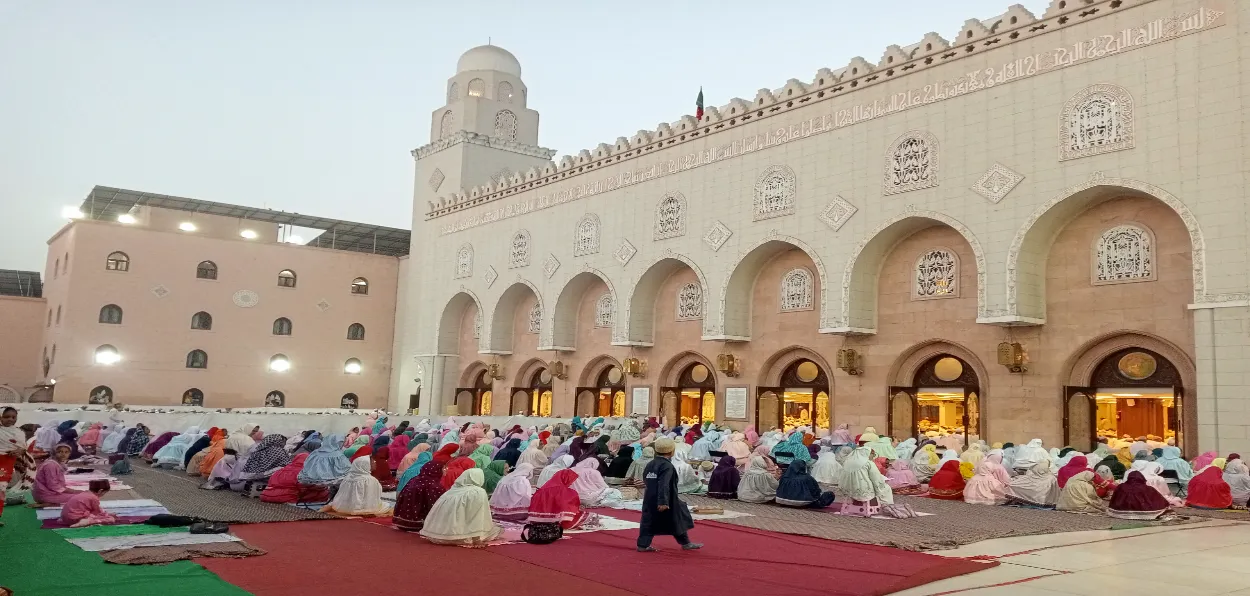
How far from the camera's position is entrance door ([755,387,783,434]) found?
752 inches

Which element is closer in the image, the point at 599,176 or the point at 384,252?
the point at 599,176

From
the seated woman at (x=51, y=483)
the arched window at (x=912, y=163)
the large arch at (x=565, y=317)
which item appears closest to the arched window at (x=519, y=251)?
the large arch at (x=565, y=317)

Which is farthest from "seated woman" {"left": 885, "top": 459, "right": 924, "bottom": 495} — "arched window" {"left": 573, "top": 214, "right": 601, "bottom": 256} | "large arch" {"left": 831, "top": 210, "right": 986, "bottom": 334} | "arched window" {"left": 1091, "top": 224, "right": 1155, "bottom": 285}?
"arched window" {"left": 573, "top": 214, "right": 601, "bottom": 256}

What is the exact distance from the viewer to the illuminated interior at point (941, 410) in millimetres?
16083

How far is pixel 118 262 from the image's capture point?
26984mm

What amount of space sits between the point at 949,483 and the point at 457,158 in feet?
66.5

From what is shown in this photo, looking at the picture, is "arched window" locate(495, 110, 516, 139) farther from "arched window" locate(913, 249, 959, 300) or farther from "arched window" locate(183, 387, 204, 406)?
"arched window" locate(913, 249, 959, 300)

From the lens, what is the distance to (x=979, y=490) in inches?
457

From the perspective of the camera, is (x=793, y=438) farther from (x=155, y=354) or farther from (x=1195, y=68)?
(x=155, y=354)

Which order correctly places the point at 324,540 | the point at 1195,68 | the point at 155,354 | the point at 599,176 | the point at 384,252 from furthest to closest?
the point at 384,252
the point at 155,354
the point at 599,176
the point at 1195,68
the point at 324,540

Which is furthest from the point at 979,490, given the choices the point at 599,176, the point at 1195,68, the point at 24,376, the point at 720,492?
the point at 24,376

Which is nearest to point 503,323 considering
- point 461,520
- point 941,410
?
point 941,410

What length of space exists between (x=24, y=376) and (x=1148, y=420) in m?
30.9

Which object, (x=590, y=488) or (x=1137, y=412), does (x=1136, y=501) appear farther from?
(x=590, y=488)
